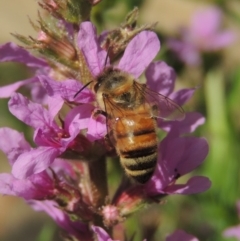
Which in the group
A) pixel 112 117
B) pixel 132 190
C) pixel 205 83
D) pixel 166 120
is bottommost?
pixel 205 83

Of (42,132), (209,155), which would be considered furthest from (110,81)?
(209,155)

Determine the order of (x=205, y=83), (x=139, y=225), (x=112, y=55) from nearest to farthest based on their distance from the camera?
(x=112, y=55), (x=139, y=225), (x=205, y=83)

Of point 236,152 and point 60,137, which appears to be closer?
point 60,137

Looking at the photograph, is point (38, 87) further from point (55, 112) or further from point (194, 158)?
point (194, 158)

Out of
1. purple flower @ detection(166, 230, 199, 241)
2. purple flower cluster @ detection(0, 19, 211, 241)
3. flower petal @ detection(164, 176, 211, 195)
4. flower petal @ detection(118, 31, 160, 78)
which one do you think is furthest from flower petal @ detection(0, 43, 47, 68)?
purple flower @ detection(166, 230, 199, 241)

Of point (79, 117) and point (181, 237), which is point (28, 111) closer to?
point (79, 117)

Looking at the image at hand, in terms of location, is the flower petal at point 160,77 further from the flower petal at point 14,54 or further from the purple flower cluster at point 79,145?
the flower petal at point 14,54

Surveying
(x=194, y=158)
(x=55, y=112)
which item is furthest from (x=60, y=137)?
(x=194, y=158)
